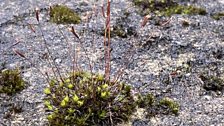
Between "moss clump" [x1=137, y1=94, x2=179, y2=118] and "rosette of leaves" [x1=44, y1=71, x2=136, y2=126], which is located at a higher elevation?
"rosette of leaves" [x1=44, y1=71, x2=136, y2=126]

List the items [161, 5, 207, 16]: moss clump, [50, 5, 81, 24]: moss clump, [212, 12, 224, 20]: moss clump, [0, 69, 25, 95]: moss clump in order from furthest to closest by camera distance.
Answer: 1. [161, 5, 207, 16]: moss clump
2. [212, 12, 224, 20]: moss clump
3. [50, 5, 81, 24]: moss clump
4. [0, 69, 25, 95]: moss clump

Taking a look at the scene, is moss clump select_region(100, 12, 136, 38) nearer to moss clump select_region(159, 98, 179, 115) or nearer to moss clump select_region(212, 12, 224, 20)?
moss clump select_region(212, 12, 224, 20)

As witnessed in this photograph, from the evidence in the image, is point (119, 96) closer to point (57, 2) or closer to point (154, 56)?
point (154, 56)

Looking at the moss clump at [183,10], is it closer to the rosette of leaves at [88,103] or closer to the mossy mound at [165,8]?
the mossy mound at [165,8]

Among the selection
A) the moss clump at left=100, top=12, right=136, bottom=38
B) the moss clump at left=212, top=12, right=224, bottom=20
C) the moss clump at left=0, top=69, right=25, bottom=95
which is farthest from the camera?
the moss clump at left=212, top=12, right=224, bottom=20

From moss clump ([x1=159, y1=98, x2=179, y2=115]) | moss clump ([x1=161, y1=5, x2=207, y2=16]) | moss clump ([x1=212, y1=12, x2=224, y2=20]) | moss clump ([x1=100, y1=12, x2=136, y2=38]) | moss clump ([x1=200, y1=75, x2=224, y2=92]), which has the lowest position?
moss clump ([x1=159, y1=98, x2=179, y2=115])

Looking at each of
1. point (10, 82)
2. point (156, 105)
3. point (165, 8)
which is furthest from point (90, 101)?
point (165, 8)

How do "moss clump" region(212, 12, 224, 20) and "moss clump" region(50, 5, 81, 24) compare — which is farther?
"moss clump" region(212, 12, 224, 20)

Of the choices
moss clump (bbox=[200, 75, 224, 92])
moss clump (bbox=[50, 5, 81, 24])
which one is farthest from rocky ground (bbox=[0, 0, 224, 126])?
moss clump (bbox=[50, 5, 81, 24])
